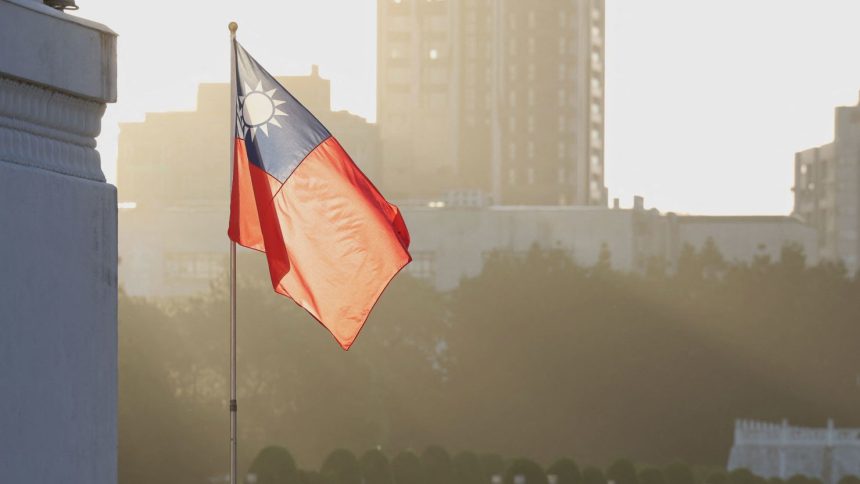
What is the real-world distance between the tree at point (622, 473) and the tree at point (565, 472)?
50.1 inches

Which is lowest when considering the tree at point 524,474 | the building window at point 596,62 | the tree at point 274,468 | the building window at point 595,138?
the tree at point 524,474

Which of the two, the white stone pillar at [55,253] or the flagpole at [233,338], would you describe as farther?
the flagpole at [233,338]

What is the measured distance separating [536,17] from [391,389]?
7398 cm

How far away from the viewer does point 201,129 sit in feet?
526

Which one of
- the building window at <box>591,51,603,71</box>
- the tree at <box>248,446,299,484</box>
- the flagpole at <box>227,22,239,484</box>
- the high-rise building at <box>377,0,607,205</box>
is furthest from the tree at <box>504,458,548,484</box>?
the building window at <box>591,51,603,71</box>

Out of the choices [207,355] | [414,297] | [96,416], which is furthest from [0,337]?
[414,297]

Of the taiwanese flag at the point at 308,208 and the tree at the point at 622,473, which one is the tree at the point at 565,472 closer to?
the tree at the point at 622,473

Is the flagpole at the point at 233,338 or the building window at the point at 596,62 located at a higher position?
the building window at the point at 596,62

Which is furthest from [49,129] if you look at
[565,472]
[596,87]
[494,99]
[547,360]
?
[596,87]

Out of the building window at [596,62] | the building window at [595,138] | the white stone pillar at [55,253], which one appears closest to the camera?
the white stone pillar at [55,253]

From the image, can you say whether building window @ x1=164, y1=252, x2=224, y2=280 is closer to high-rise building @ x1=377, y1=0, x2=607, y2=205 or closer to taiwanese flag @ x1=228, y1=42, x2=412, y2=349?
high-rise building @ x1=377, y1=0, x2=607, y2=205

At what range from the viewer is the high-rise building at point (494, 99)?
15775 cm

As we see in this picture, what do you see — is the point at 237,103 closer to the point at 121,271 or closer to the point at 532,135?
the point at 121,271

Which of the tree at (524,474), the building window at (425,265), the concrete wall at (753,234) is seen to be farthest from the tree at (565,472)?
the concrete wall at (753,234)
